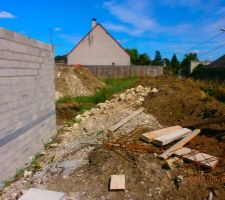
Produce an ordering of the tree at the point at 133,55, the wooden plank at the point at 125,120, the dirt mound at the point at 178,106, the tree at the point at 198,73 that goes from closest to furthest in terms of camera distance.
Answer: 1. the wooden plank at the point at 125,120
2. the dirt mound at the point at 178,106
3. the tree at the point at 198,73
4. the tree at the point at 133,55

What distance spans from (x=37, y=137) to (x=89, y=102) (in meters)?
7.16

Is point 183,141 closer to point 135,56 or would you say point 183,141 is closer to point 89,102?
point 89,102

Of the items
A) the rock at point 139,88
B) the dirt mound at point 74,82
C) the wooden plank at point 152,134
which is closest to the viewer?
the wooden plank at point 152,134

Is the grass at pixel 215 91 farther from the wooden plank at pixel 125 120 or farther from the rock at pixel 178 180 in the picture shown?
the rock at pixel 178 180

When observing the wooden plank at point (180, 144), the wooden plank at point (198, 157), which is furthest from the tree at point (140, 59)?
the wooden plank at point (198, 157)

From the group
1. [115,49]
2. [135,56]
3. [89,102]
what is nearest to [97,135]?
[89,102]

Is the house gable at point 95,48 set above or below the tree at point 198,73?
above

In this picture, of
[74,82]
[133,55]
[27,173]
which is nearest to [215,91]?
[27,173]

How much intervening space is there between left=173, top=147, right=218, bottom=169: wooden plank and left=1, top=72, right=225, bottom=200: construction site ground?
11 cm

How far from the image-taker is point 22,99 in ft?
22.0

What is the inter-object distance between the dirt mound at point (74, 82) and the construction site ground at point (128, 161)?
29.9 feet

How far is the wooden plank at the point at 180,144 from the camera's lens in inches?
240

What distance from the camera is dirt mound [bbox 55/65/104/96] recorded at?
744 inches

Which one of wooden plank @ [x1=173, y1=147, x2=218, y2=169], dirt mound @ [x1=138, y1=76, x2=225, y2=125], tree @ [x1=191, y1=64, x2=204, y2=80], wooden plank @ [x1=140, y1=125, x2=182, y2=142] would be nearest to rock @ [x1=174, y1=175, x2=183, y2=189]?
wooden plank @ [x1=173, y1=147, x2=218, y2=169]
